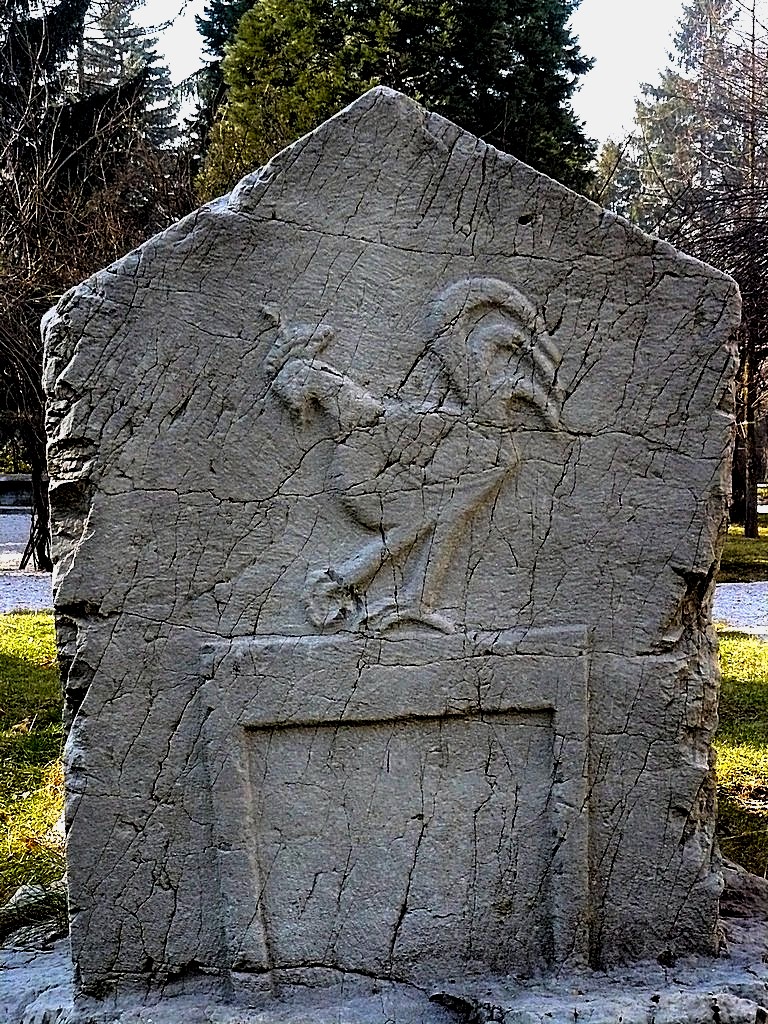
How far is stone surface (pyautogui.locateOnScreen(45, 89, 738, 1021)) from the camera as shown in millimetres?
2072

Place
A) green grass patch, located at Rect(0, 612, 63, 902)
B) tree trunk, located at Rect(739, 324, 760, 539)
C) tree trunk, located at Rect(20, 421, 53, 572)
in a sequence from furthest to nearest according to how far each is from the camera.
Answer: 1. tree trunk, located at Rect(20, 421, 53, 572)
2. tree trunk, located at Rect(739, 324, 760, 539)
3. green grass patch, located at Rect(0, 612, 63, 902)

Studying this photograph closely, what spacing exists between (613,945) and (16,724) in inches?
134

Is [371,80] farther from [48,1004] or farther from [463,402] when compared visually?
[48,1004]

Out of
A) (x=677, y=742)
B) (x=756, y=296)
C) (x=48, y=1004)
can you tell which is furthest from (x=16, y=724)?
(x=756, y=296)

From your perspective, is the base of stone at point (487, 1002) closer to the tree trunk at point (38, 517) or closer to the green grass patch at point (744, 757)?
the green grass patch at point (744, 757)

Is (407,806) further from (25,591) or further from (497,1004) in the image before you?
(25,591)

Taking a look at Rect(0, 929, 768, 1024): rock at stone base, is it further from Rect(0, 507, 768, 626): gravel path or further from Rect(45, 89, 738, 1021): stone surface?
Rect(0, 507, 768, 626): gravel path

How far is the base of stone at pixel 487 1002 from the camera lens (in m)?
2.02

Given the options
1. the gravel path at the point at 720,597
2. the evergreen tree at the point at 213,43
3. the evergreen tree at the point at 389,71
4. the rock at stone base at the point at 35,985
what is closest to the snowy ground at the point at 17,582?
the gravel path at the point at 720,597

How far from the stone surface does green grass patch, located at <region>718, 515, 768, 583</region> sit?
8.02 metres

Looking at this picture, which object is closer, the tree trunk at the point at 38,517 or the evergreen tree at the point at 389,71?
the evergreen tree at the point at 389,71

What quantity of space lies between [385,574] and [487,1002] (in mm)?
855

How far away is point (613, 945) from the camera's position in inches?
86.4

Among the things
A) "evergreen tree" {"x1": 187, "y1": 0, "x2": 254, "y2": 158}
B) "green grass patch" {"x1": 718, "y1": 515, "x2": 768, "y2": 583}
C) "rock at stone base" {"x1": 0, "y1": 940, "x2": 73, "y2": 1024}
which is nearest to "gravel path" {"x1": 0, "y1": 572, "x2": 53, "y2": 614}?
"evergreen tree" {"x1": 187, "y1": 0, "x2": 254, "y2": 158}
